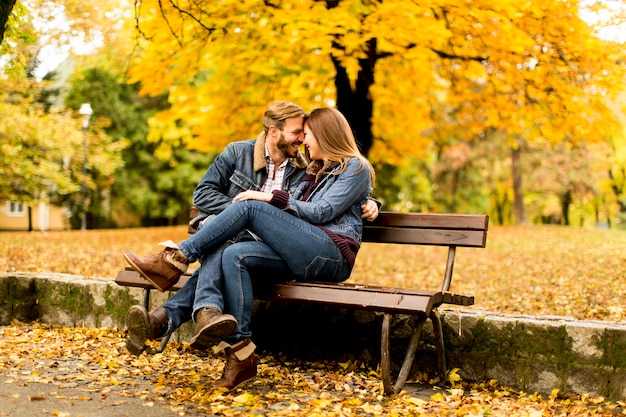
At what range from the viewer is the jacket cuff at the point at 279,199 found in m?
3.88

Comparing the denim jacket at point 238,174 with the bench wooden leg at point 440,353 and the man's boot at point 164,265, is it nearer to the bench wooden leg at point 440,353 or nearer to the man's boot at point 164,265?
the man's boot at point 164,265

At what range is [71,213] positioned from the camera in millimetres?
26031

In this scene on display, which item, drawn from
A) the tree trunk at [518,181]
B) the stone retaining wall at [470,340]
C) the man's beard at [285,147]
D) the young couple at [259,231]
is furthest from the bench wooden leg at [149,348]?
the tree trunk at [518,181]

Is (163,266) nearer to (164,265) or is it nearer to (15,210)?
(164,265)

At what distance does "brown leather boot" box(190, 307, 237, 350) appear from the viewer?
3.42 m

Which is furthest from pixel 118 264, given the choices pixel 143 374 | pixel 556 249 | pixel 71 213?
pixel 71 213

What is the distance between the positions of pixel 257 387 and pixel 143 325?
27.4 inches

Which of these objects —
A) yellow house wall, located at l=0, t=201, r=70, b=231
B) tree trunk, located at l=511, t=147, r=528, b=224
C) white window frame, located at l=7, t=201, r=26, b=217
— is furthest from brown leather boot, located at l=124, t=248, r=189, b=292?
white window frame, located at l=7, t=201, r=26, b=217

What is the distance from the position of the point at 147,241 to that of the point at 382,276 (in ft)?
22.5

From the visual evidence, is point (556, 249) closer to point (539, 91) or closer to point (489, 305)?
point (539, 91)

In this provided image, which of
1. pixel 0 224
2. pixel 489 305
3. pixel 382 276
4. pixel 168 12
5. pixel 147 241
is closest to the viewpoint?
pixel 489 305

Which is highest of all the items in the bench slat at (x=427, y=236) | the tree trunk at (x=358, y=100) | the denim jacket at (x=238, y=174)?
the tree trunk at (x=358, y=100)

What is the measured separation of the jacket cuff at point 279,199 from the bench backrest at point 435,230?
2.62 feet

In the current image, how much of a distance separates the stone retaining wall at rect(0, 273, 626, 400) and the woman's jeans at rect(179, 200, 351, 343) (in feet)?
1.92
